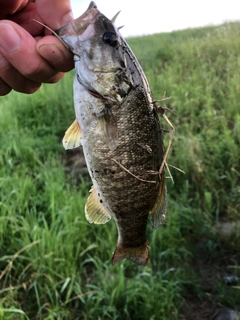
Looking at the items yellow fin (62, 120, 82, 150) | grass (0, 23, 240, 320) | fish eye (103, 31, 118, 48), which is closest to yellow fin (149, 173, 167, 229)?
yellow fin (62, 120, 82, 150)

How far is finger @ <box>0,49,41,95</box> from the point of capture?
1554 millimetres

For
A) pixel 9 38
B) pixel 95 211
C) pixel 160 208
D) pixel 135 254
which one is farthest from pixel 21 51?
pixel 135 254

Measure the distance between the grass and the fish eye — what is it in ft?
5.79

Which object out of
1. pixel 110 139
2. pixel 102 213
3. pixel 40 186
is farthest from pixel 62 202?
pixel 110 139

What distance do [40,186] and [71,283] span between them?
4.60 ft

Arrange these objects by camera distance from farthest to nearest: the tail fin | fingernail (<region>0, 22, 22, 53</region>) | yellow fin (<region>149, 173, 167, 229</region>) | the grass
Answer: the grass < the tail fin < yellow fin (<region>149, 173, 167, 229</region>) < fingernail (<region>0, 22, 22, 53</region>)

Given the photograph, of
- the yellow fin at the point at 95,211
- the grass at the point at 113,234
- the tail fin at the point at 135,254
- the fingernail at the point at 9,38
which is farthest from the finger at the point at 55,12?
the grass at the point at 113,234

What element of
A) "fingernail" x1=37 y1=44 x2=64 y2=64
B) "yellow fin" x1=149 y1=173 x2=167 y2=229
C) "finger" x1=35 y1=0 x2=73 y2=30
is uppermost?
"finger" x1=35 y1=0 x2=73 y2=30

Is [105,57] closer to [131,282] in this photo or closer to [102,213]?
[102,213]

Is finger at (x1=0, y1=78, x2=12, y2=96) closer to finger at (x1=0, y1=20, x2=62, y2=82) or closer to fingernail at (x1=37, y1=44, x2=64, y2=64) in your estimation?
finger at (x1=0, y1=20, x2=62, y2=82)

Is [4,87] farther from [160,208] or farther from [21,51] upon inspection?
[160,208]

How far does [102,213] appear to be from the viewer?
1607 mm

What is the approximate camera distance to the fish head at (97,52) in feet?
4.66

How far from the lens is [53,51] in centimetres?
143
